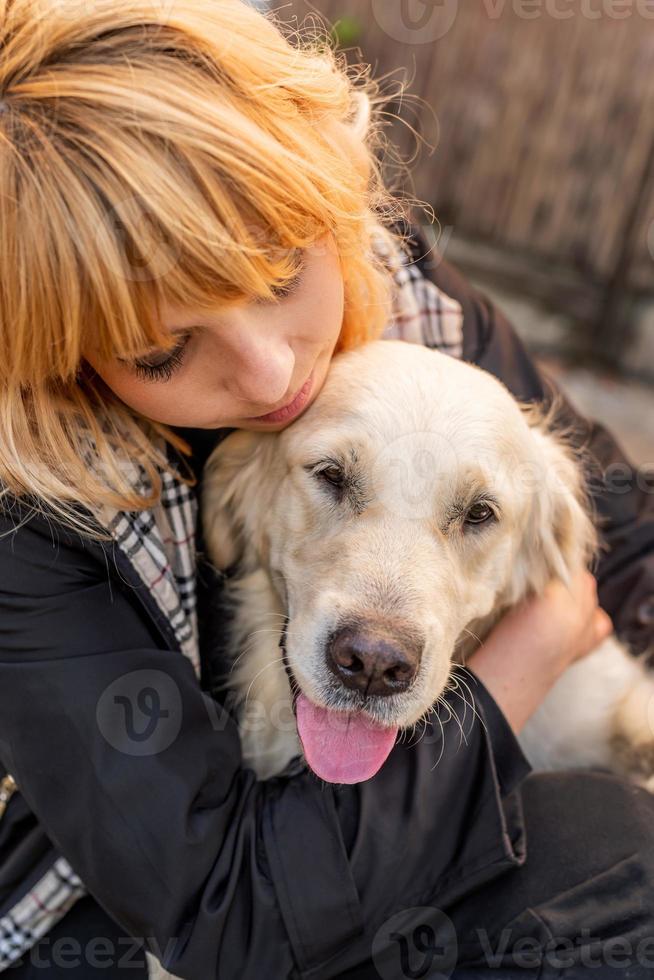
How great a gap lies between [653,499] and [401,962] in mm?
1656

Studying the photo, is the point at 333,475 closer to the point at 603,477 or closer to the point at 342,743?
the point at 342,743

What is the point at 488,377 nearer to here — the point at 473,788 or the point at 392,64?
the point at 473,788

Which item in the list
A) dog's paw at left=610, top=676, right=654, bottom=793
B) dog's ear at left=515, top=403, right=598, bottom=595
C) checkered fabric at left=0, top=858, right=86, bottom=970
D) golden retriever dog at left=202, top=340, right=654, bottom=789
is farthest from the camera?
dog's paw at left=610, top=676, right=654, bottom=793

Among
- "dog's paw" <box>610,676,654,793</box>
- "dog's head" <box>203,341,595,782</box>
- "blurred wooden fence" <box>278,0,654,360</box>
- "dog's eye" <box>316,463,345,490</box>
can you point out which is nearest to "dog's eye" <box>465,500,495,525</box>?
"dog's head" <box>203,341,595,782</box>

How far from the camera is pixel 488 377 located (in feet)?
7.03

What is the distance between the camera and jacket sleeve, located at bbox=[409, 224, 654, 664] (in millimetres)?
2631

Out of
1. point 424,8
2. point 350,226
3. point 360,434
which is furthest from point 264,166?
point 424,8

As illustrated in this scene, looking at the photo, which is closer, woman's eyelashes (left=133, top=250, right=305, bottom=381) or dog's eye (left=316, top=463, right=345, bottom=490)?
woman's eyelashes (left=133, top=250, right=305, bottom=381)

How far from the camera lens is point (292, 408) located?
78.6 inches

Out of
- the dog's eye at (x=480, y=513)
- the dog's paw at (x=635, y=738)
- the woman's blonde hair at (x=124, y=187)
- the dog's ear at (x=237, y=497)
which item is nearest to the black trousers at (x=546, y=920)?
the dog's paw at (x=635, y=738)

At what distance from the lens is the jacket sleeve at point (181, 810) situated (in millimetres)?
1632

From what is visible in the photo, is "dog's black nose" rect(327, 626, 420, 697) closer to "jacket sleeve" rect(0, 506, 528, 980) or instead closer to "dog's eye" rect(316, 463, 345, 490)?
"jacket sleeve" rect(0, 506, 528, 980)

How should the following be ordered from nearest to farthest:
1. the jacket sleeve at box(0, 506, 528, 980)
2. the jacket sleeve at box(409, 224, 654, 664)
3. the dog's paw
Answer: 1. the jacket sleeve at box(0, 506, 528, 980)
2. the dog's paw
3. the jacket sleeve at box(409, 224, 654, 664)

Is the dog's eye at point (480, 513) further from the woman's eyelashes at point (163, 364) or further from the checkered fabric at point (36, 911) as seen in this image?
the checkered fabric at point (36, 911)
